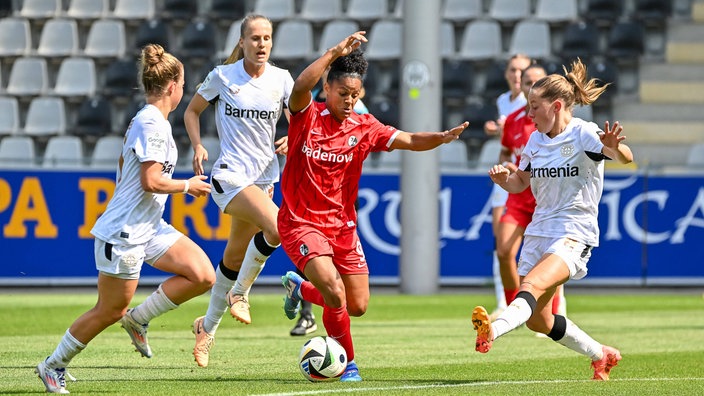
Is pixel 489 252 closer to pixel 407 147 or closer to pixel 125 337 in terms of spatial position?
pixel 125 337

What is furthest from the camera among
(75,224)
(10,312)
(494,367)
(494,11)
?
(494,11)

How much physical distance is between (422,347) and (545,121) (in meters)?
2.89

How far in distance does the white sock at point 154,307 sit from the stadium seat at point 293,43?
12.0 meters

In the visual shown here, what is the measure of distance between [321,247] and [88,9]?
14.4 metres

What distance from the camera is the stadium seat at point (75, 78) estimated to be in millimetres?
19734

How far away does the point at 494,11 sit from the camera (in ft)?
65.7

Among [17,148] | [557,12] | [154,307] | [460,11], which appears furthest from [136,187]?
[557,12]

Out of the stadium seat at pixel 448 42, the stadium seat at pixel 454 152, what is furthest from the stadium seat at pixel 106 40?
the stadium seat at pixel 454 152

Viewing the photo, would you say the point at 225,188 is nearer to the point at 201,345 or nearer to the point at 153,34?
the point at 201,345

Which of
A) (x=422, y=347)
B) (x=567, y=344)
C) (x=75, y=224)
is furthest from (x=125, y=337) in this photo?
(x=75, y=224)

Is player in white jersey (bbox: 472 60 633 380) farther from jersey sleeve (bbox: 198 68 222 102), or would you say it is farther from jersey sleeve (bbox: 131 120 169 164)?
jersey sleeve (bbox: 198 68 222 102)

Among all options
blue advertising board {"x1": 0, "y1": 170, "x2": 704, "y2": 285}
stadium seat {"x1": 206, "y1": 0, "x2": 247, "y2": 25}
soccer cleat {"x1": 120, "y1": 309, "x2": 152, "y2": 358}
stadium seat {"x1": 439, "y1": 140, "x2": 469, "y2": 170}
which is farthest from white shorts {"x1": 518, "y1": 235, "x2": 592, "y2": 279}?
stadium seat {"x1": 206, "y1": 0, "x2": 247, "y2": 25}

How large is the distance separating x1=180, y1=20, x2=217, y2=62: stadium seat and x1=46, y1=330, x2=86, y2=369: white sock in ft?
43.1

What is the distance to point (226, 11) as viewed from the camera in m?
20.1
